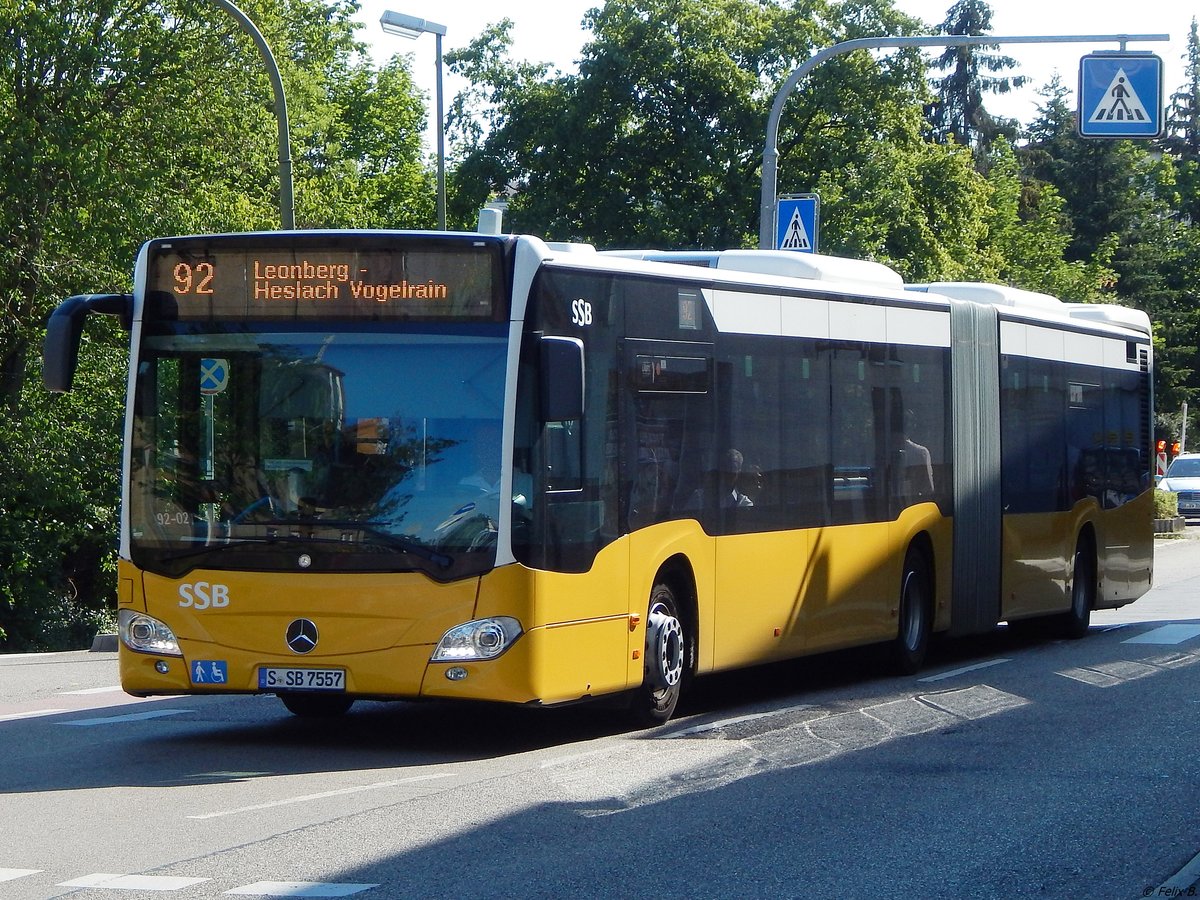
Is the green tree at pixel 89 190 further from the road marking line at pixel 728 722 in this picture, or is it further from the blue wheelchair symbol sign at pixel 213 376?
the blue wheelchair symbol sign at pixel 213 376

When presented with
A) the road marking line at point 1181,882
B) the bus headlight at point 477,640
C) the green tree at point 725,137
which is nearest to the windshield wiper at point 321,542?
the bus headlight at point 477,640

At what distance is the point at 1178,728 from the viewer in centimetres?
1120

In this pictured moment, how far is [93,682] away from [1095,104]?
10.8 meters

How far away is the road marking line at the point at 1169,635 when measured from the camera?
58.9ft

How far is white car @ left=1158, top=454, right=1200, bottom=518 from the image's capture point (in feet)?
177

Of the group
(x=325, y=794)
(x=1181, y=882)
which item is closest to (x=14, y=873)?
(x=325, y=794)

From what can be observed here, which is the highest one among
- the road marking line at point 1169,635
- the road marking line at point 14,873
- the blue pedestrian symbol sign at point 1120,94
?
the blue pedestrian symbol sign at point 1120,94

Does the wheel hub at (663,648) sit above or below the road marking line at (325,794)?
above

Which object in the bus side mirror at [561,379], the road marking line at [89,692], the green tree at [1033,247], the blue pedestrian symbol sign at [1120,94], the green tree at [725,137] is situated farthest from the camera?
the green tree at [1033,247]

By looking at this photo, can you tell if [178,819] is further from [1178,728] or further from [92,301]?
[1178,728]

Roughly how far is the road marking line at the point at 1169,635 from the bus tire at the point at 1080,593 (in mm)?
484

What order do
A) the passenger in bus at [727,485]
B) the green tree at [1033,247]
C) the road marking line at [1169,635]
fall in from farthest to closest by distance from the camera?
1. the green tree at [1033,247]
2. the road marking line at [1169,635]
3. the passenger in bus at [727,485]

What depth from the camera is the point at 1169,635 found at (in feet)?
61.0

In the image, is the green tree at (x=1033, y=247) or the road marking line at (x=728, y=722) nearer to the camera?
the road marking line at (x=728, y=722)
